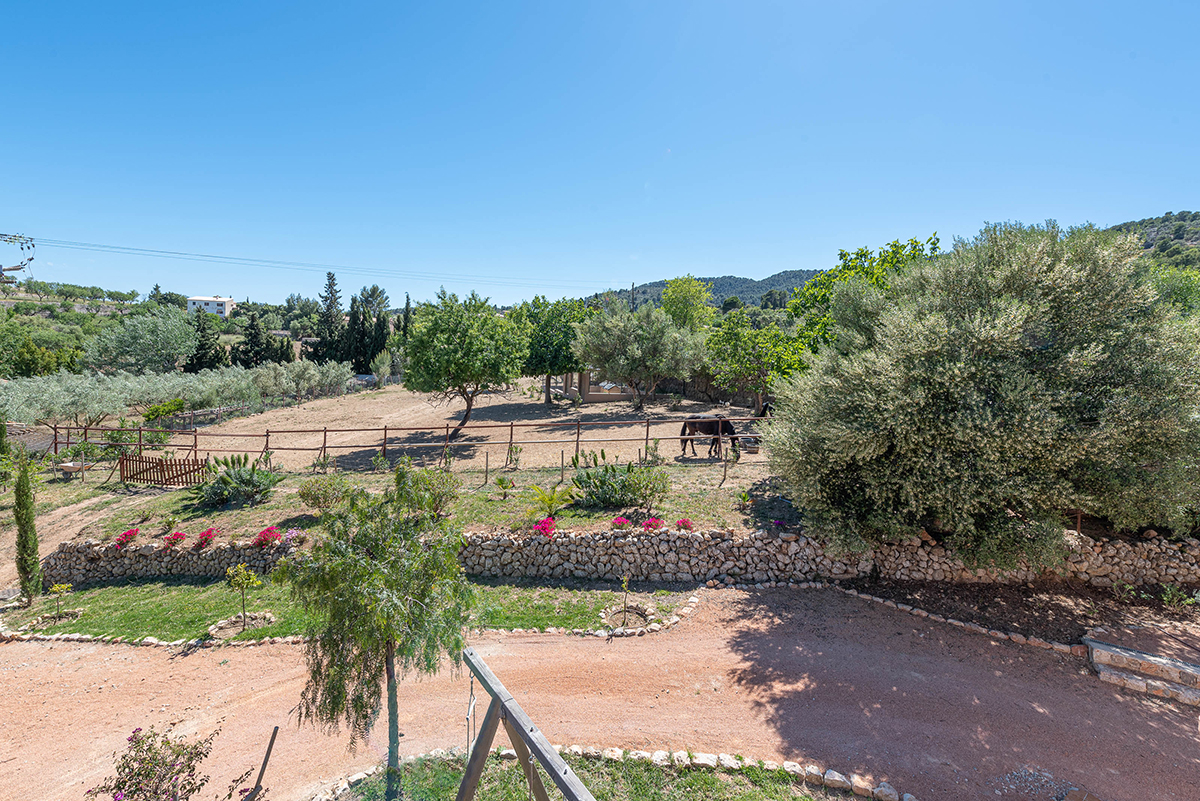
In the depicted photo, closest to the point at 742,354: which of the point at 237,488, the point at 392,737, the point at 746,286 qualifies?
the point at 237,488

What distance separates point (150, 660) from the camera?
28.4ft

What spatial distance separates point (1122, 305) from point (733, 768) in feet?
34.7

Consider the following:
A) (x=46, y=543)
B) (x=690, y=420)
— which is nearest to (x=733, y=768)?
(x=690, y=420)

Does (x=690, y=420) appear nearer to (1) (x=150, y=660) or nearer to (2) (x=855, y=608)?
(2) (x=855, y=608)

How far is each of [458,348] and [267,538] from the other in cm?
1126

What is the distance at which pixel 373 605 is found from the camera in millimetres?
4637

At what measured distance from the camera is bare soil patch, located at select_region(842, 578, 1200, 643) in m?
9.00

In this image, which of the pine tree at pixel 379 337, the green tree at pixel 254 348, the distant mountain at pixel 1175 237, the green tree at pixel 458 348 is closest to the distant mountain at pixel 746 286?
the distant mountain at pixel 1175 237

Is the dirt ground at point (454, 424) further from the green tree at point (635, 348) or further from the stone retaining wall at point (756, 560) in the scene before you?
the stone retaining wall at point (756, 560)

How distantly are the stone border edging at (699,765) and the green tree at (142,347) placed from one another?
48541mm

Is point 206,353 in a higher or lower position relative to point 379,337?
lower

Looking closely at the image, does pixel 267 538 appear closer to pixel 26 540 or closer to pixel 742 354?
pixel 26 540

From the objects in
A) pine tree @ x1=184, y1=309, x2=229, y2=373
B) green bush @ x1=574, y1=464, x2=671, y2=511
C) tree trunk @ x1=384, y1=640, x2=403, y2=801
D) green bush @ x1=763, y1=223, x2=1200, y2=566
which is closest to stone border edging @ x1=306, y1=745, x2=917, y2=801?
tree trunk @ x1=384, y1=640, x2=403, y2=801

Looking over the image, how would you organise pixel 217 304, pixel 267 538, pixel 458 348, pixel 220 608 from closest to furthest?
pixel 220 608 → pixel 267 538 → pixel 458 348 → pixel 217 304
